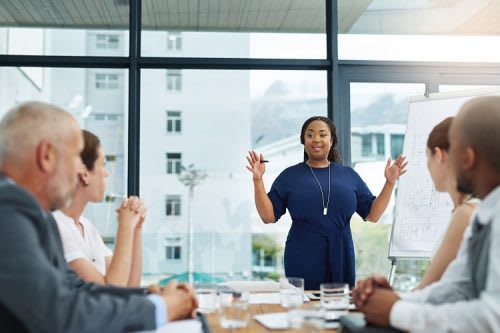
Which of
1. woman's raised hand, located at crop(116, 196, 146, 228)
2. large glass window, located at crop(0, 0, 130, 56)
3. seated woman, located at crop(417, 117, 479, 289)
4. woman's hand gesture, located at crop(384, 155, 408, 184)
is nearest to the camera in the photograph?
seated woman, located at crop(417, 117, 479, 289)

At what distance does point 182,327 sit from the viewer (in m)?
1.67

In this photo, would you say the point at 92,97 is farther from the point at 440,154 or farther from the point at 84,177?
the point at 440,154

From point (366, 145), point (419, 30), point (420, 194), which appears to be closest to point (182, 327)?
point (420, 194)

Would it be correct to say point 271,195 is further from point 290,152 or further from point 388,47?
point 388,47

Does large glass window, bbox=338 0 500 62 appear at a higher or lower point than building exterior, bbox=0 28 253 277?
higher

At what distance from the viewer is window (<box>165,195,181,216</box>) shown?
15.2 feet

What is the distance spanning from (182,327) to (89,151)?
0.85 meters

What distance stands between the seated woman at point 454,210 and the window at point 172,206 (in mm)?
2872

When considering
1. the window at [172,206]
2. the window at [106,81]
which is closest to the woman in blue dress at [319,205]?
the window at [172,206]

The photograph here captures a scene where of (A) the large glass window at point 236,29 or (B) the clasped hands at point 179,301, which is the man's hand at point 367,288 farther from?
(A) the large glass window at point 236,29

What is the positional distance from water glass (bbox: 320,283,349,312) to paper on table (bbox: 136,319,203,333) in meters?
0.43

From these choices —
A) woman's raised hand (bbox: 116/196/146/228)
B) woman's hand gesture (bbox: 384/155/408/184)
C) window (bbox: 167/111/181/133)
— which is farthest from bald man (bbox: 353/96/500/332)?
window (bbox: 167/111/181/133)

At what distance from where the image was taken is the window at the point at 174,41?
467 cm

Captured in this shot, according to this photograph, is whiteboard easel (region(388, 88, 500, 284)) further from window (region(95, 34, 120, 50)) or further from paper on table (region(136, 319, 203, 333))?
paper on table (region(136, 319, 203, 333))
